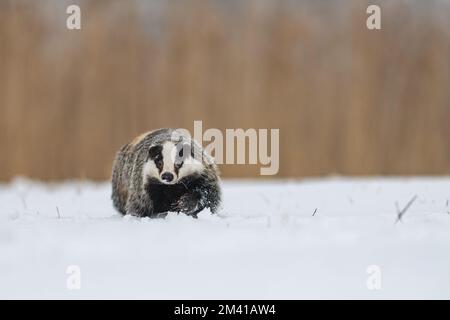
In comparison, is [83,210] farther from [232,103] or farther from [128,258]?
[232,103]

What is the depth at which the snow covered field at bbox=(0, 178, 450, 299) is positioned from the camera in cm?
207

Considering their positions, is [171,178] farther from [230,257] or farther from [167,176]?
[230,257]

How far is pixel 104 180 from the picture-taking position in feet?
23.2

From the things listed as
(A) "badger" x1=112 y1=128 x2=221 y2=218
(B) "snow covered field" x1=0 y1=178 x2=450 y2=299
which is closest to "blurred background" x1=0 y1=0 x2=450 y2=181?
(A) "badger" x1=112 y1=128 x2=221 y2=218

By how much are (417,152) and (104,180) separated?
143 inches

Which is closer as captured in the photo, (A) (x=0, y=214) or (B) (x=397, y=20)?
(A) (x=0, y=214)

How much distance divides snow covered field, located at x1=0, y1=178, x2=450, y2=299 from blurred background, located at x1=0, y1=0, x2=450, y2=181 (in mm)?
4034

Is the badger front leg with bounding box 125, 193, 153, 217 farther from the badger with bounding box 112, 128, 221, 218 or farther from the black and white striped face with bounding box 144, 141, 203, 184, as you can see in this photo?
the black and white striped face with bounding box 144, 141, 203, 184

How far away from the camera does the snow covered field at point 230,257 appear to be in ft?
6.79

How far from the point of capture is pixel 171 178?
3213mm

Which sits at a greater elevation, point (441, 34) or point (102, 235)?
point (441, 34)

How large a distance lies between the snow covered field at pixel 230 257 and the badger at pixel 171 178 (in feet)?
1.27

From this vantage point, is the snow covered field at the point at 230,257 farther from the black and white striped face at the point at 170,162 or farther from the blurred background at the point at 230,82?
the blurred background at the point at 230,82

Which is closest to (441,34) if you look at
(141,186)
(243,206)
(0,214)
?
(243,206)
